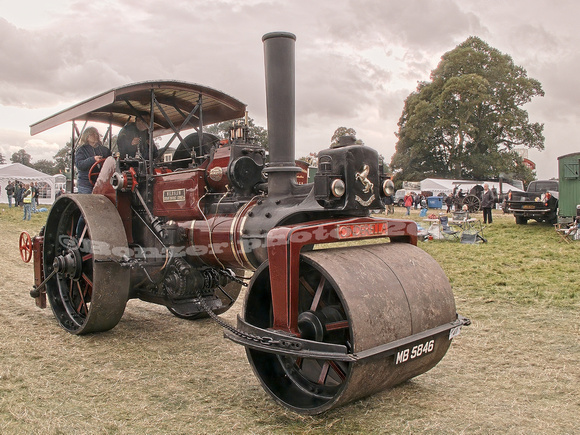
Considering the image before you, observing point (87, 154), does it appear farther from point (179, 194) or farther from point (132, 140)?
point (179, 194)

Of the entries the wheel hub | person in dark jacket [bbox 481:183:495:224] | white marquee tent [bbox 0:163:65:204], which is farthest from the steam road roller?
white marquee tent [bbox 0:163:65:204]

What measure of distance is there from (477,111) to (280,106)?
40436 millimetres

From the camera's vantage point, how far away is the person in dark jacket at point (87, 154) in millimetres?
5285

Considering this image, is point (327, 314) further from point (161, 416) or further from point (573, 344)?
point (573, 344)

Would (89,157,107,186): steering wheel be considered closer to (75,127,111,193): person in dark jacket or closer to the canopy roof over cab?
(75,127,111,193): person in dark jacket

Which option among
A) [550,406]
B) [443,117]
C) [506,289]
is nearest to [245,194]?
[550,406]

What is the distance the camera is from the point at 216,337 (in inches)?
182

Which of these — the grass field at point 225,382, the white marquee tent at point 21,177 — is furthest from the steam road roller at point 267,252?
the white marquee tent at point 21,177

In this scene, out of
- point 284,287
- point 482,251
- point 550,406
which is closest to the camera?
point 284,287

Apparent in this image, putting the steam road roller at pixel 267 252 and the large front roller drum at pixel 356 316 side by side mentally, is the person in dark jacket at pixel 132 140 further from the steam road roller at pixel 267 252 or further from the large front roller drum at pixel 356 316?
the large front roller drum at pixel 356 316

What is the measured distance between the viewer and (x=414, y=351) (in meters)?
2.83

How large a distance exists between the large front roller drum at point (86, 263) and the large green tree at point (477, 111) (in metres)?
37.9

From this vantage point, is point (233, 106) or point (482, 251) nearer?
A: point (233, 106)

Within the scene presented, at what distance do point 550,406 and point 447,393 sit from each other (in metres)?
0.59
